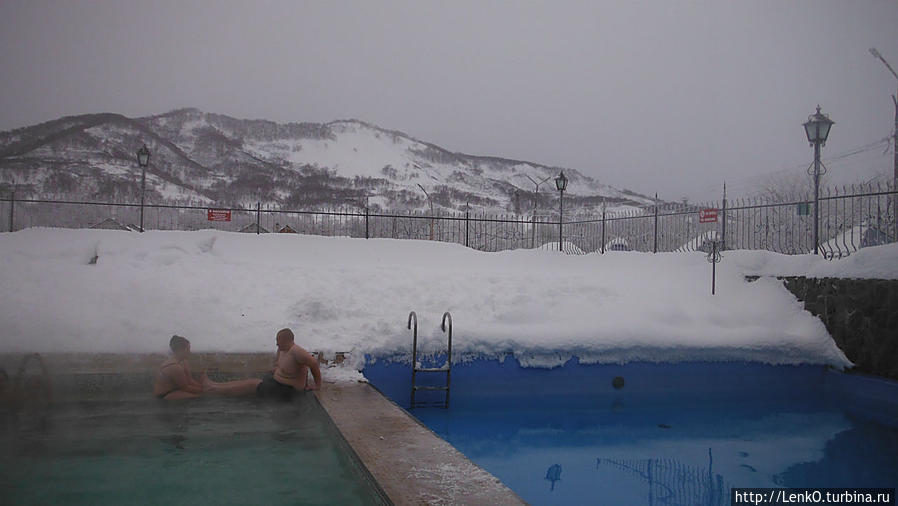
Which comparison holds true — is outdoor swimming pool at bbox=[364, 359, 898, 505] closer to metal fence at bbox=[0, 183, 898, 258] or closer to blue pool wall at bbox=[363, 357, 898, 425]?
blue pool wall at bbox=[363, 357, 898, 425]

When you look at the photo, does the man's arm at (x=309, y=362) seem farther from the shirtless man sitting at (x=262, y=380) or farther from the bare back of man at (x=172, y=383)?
the bare back of man at (x=172, y=383)

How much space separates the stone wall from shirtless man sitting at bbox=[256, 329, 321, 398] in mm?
8052

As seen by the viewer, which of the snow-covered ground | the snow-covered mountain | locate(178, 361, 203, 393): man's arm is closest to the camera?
locate(178, 361, 203, 393): man's arm

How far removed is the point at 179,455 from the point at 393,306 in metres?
4.30

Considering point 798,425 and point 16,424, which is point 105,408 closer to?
point 16,424

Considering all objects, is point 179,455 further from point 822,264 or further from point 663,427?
point 822,264

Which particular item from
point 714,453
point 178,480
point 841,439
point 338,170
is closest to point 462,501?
point 178,480

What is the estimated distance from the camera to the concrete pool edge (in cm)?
363

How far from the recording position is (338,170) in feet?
493

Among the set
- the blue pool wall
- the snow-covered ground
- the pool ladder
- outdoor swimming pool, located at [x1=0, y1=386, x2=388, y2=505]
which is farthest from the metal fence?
outdoor swimming pool, located at [x1=0, y1=386, x2=388, y2=505]

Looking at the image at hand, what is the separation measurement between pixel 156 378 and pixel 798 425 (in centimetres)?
836

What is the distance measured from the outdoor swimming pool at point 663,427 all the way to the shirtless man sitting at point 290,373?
135 cm

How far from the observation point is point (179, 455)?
5594 mm

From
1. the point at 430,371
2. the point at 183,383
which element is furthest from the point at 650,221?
the point at 183,383
